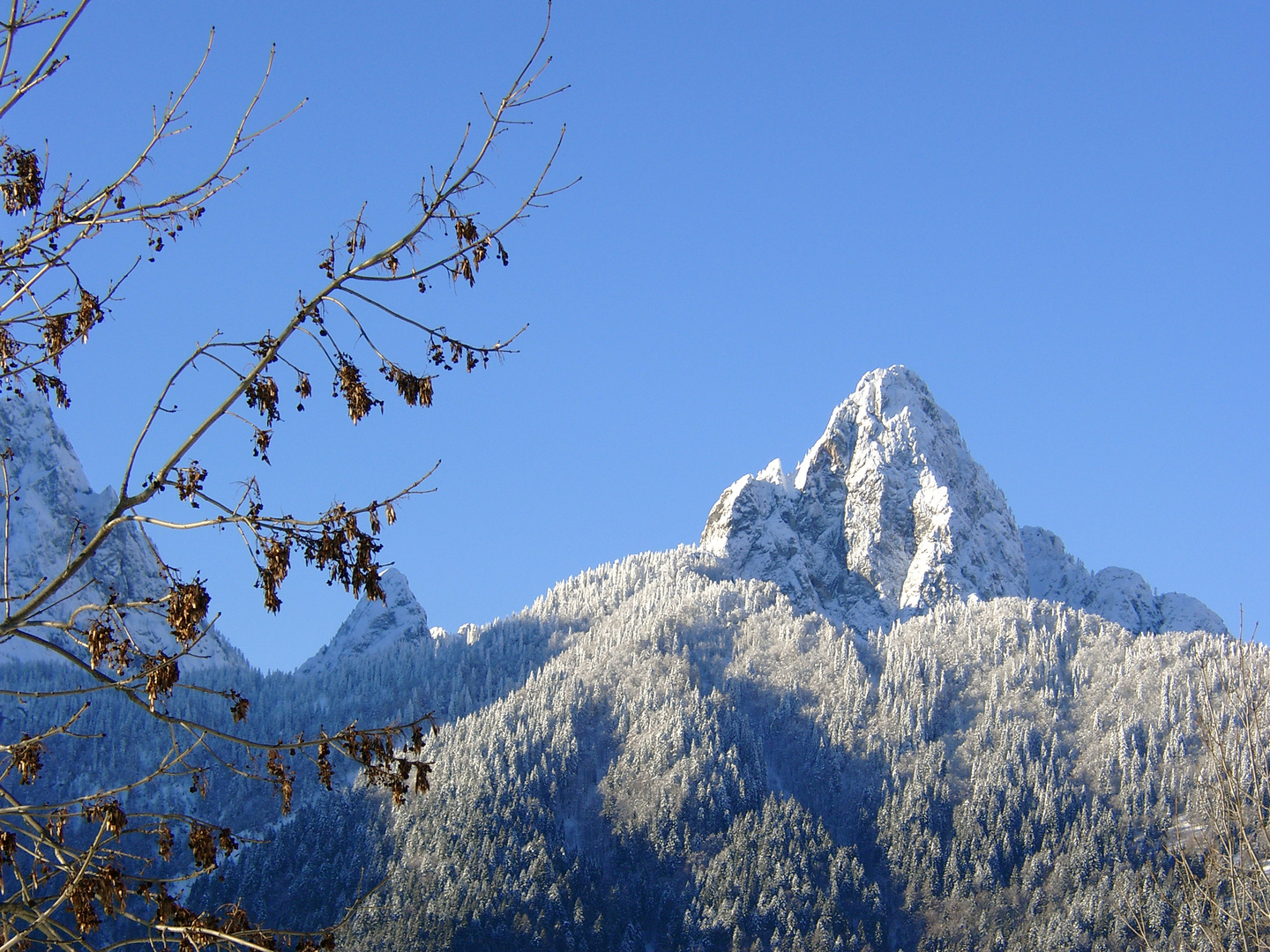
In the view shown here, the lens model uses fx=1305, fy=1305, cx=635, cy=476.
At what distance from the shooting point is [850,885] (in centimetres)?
15612

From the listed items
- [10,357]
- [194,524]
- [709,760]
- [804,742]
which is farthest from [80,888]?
[804,742]

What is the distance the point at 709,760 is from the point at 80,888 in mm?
179134

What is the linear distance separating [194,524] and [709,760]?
589 ft

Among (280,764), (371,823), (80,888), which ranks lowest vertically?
(80,888)

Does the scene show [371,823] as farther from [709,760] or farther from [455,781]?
[709,760]

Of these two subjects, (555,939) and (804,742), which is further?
(804,742)

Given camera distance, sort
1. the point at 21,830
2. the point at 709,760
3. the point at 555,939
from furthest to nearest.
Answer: the point at 709,760
the point at 555,939
the point at 21,830

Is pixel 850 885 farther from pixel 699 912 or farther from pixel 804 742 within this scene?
pixel 804 742

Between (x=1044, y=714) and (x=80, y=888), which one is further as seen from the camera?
(x=1044, y=714)

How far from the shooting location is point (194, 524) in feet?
22.0

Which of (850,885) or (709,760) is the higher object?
(709,760)

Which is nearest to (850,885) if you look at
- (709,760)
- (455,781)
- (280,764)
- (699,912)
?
(699,912)

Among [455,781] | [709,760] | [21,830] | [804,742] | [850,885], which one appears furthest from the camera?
[804,742]

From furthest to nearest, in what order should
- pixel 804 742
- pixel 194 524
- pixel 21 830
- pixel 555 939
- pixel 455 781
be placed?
pixel 804 742
pixel 455 781
pixel 555 939
pixel 21 830
pixel 194 524
